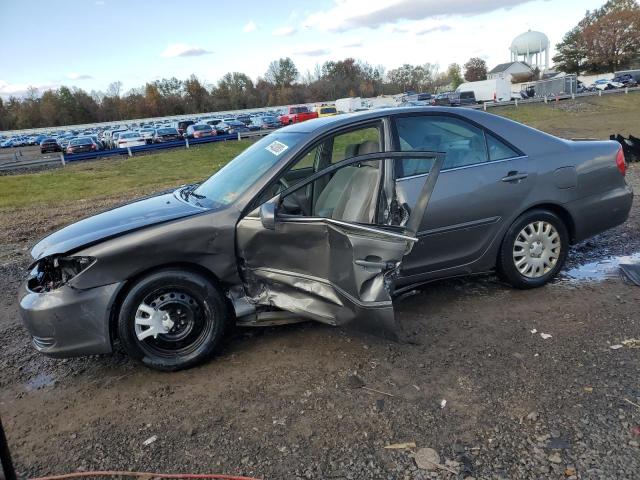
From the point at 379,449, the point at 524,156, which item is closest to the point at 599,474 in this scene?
the point at 379,449

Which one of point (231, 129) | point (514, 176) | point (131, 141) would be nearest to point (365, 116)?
point (514, 176)

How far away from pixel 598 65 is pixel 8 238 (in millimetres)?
94526

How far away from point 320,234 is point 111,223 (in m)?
1.55

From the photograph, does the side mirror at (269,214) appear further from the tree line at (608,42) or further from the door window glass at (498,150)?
the tree line at (608,42)

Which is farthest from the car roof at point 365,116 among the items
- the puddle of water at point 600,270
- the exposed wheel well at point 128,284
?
the puddle of water at point 600,270

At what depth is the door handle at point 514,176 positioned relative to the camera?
4145mm

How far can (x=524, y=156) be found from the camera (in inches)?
168

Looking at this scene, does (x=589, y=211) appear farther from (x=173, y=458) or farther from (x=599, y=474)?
(x=173, y=458)

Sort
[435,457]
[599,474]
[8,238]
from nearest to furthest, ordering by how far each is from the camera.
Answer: [599,474] → [435,457] → [8,238]

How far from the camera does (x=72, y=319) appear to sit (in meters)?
3.20

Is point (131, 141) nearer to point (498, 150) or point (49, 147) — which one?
point (49, 147)

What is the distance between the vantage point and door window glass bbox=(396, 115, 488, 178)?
400 centimetres

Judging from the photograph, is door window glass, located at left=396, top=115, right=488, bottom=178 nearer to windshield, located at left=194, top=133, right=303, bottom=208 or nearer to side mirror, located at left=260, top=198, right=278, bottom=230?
windshield, located at left=194, top=133, right=303, bottom=208

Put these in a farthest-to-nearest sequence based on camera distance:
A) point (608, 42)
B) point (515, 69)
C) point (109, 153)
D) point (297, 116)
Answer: point (515, 69), point (608, 42), point (297, 116), point (109, 153)
